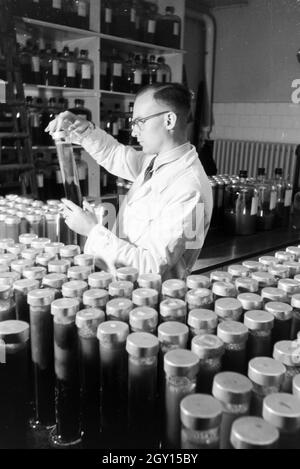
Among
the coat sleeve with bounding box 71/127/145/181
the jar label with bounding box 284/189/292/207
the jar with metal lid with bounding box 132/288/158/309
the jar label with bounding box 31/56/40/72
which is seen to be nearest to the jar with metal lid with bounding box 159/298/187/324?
the jar with metal lid with bounding box 132/288/158/309

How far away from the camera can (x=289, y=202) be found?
2518 millimetres

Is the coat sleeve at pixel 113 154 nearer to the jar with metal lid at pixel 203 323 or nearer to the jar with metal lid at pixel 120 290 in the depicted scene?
the jar with metal lid at pixel 120 290

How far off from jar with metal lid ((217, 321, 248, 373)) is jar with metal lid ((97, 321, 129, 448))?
0.40ft

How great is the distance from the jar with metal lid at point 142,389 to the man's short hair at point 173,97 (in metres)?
1.10

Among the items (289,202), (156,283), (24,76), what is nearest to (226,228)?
(289,202)

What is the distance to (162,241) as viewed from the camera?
130 cm

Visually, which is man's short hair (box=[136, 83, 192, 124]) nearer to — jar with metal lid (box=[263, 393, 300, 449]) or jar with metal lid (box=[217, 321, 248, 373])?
jar with metal lid (box=[217, 321, 248, 373])

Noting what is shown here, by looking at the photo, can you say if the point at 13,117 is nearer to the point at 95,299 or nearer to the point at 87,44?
the point at 87,44

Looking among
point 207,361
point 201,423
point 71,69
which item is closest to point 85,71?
point 71,69

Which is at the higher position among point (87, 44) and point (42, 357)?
point (87, 44)

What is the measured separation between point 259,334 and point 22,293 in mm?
365

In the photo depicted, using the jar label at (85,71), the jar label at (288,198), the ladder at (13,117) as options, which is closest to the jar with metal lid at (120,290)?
the jar label at (288,198)

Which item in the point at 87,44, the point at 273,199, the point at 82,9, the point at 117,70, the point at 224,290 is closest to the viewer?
the point at 224,290
